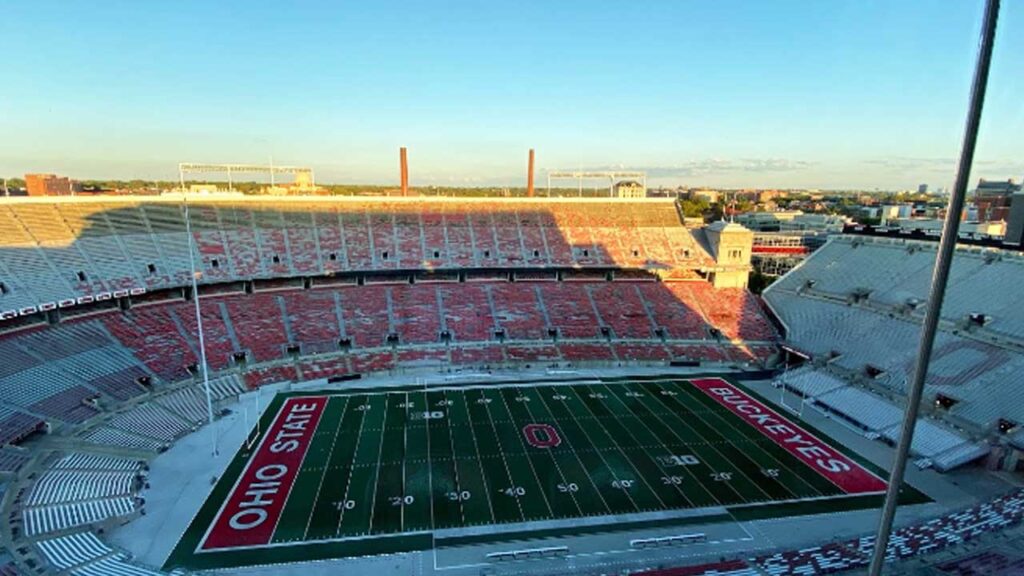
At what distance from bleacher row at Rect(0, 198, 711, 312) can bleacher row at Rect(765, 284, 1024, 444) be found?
913cm

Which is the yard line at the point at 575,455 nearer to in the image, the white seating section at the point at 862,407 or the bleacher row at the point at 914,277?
the white seating section at the point at 862,407

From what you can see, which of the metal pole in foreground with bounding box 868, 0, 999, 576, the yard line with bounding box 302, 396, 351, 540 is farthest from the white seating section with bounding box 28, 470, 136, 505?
the metal pole in foreground with bounding box 868, 0, 999, 576

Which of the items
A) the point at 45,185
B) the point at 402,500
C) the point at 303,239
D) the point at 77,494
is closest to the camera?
the point at 77,494

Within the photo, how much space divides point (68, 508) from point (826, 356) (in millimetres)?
35578

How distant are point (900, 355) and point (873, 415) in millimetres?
5203

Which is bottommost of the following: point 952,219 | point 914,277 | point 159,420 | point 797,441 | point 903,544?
point 797,441

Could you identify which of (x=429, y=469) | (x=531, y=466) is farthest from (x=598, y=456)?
(x=429, y=469)

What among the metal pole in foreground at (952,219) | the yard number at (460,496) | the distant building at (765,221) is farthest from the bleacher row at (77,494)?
the distant building at (765,221)

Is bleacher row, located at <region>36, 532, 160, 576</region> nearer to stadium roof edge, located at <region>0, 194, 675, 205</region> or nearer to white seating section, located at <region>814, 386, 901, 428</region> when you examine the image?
stadium roof edge, located at <region>0, 194, 675, 205</region>

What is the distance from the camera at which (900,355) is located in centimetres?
2966

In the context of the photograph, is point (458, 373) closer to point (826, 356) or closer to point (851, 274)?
point (826, 356)

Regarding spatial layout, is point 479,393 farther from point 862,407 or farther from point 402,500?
point 862,407

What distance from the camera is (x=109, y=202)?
34781mm

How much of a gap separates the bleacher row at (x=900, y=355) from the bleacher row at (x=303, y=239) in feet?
30.0
